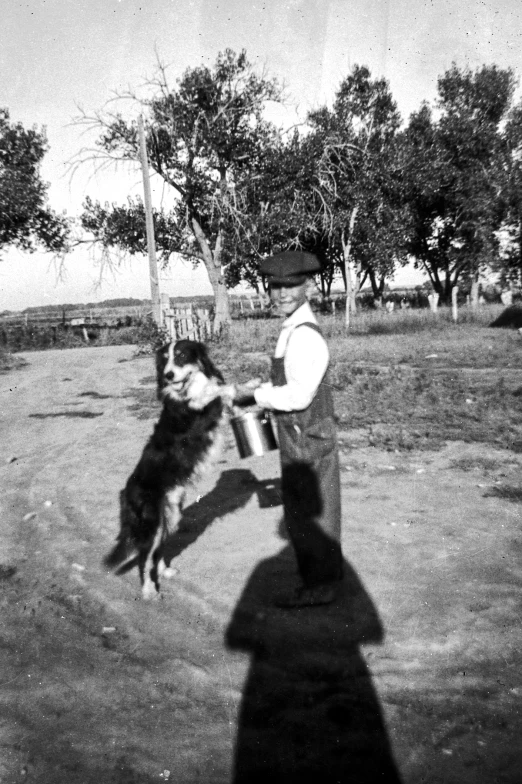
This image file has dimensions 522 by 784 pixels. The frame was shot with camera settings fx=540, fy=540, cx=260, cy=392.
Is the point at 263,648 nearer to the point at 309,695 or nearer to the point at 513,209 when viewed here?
the point at 309,695

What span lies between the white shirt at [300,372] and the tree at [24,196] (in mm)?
24823

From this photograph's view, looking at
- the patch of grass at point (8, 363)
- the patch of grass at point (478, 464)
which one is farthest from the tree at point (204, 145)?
the patch of grass at point (478, 464)

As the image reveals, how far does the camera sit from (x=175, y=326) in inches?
702

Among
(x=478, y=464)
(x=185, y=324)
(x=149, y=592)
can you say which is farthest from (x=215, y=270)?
(x=149, y=592)

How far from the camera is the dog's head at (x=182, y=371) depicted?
389 cm

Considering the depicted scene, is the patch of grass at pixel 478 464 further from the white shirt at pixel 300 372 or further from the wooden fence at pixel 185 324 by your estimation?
the wooden fence at pixel 185 324

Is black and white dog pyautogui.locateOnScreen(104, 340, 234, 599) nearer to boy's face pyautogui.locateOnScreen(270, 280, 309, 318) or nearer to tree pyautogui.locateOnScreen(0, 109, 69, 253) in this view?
boy's face pyautogui.locateOnScreen(270, 280, 309, 318)

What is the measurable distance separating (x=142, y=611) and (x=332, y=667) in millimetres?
1303

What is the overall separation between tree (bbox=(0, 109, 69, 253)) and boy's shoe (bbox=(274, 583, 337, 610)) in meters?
25.1

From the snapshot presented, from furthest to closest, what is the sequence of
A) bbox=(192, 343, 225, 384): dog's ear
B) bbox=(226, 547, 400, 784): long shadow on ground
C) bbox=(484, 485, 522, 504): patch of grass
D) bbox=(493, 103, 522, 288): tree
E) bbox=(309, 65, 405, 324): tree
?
bbox=(493, 103, 522, 288): tree < bbox=(309, 65, 405, 324): tree < bbox=(484, 485, 522, 504): patch of grass < bbox=(192, 343, 225, 384): dog's ear < bbox=(226, 547, 400, 784): long shadow on ground

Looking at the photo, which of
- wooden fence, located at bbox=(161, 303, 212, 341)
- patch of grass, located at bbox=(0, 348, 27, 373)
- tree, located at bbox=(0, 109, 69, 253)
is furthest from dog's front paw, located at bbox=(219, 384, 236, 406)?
tree, located at bbox=(0, 109, 69, 253)

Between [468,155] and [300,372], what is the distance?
30448 mm

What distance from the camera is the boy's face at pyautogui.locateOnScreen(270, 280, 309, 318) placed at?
3084mm

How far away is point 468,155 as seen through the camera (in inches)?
1125
